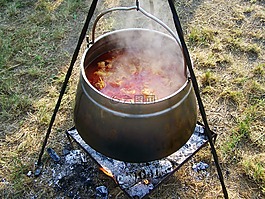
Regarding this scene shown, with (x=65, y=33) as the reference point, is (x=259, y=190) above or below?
below

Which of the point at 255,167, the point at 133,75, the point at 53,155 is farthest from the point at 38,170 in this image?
the point at 255,167

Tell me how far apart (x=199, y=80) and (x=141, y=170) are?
1165 mm

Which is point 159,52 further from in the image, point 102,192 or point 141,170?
point 102,192

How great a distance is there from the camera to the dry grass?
8.02 ft

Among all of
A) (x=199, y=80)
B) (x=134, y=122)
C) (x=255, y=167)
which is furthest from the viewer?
(x=199, y=80)

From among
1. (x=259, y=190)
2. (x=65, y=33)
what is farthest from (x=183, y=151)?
(x=65, y=33)

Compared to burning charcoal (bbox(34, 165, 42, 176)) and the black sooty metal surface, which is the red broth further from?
burning charcoal (bbox(34, 165, 42, 176))

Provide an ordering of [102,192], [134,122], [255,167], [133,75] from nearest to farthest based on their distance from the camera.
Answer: [134,122]
[133,75]
[102,192]
[255,167]

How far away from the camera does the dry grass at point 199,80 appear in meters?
2.44

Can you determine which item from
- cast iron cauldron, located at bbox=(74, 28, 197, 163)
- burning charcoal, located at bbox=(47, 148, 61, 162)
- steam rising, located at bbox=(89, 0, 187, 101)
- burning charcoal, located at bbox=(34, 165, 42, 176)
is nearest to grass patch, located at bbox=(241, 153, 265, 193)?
cast iron cauldron, located at bbox=(74, 28, 197, 163)

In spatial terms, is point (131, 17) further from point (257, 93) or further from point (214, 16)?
point (257, 93)

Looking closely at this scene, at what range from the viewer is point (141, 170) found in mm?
2371

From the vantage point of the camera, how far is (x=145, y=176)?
2.33 meters

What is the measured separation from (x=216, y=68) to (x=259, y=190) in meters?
1.31
